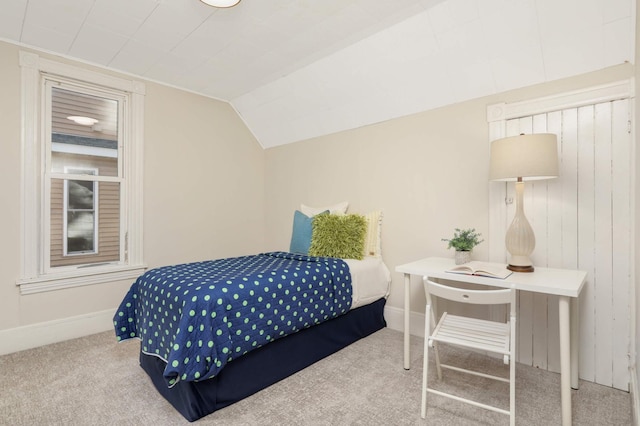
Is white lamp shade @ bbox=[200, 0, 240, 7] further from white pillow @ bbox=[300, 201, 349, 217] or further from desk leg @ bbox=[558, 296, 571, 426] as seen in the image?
desk leg @ bbox=[558, 296, 571, 426]

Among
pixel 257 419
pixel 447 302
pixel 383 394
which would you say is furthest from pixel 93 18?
pixel 447 302

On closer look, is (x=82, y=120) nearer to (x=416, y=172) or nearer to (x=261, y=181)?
(x=261, y=181)

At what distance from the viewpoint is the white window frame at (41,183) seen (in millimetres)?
2727

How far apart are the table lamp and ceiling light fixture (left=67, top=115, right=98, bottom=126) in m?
3.39

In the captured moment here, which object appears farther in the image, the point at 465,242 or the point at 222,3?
the point at 465,242

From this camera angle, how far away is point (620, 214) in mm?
2055

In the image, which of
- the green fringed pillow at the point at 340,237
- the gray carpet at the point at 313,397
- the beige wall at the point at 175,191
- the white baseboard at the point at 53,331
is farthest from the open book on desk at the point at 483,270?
the white baseboard at the point at 53,331

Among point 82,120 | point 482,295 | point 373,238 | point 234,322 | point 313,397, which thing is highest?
point 82,120

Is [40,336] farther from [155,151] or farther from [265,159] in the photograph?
[265,159]

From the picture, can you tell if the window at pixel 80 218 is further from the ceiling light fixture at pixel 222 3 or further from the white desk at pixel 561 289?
the white desk at pixel 561 289

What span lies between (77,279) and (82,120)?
4.68ft

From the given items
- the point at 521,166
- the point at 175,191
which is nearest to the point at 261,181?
the point at 175,191

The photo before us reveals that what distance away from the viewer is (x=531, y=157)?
6.55 feet

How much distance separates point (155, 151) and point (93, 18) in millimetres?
1311
